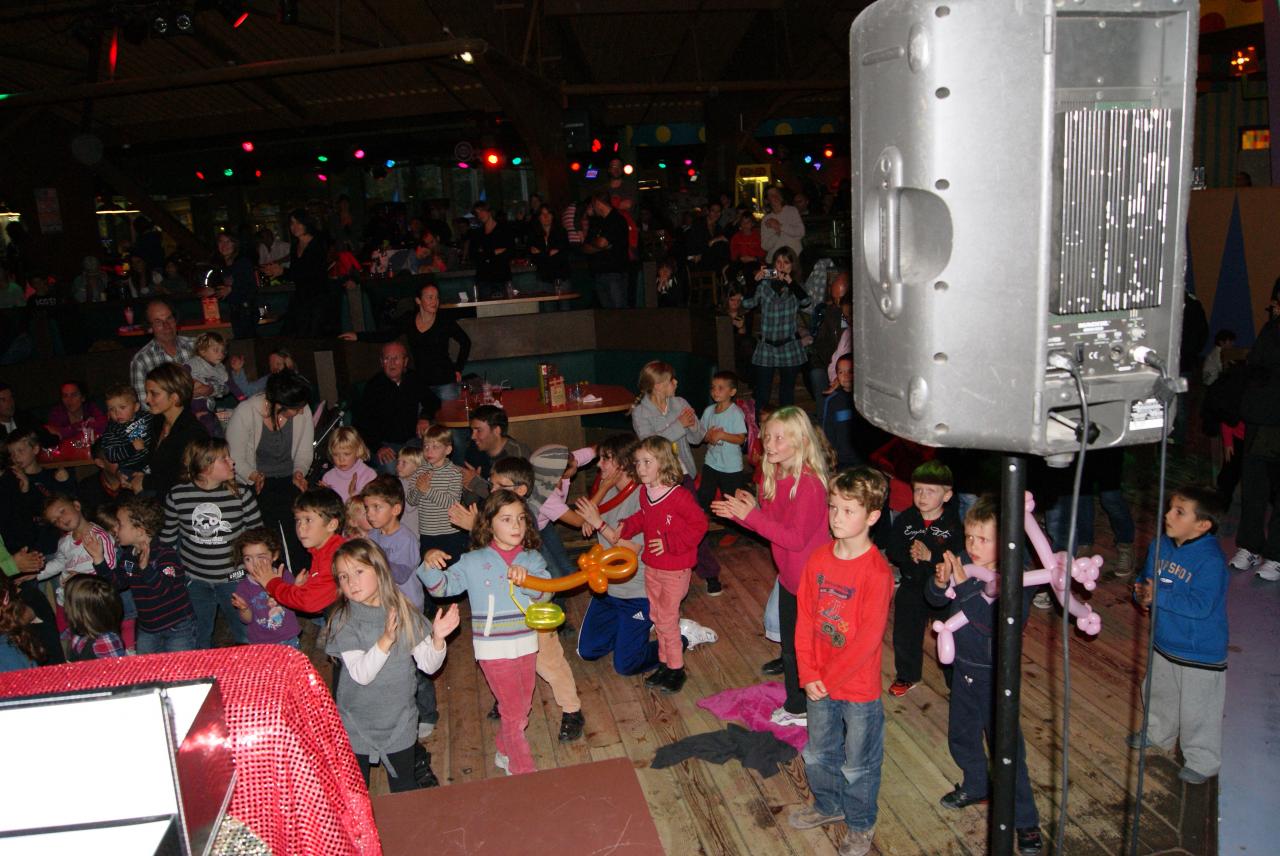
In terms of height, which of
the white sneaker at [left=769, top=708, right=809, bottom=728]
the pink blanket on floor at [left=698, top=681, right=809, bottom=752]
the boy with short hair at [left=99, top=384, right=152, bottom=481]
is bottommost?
the pink blanket on floor at [left=698, top=681, right=809, bottom=752]

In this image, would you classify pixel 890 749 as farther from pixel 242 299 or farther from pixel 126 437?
pixel 242 299

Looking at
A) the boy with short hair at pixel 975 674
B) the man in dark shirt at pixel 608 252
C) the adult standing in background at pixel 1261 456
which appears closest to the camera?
the boy with short hair at pixel 975 674

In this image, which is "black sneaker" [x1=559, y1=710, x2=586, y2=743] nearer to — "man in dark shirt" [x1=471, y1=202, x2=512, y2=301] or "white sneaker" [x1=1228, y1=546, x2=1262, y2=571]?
"white sneaker" [x1=1228, y1=546, x2=1262, y2=571]

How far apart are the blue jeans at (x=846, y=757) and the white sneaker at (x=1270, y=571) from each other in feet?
11.2

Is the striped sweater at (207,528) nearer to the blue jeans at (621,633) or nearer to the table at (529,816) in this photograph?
the blue jeans at (621,633)

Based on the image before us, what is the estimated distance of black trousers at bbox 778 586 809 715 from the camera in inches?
157

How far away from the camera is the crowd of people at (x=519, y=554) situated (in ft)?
11.1

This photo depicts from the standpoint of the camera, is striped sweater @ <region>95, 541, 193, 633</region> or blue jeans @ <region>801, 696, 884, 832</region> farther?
striped sweater @ <region>95, 541, 193, 633</region>

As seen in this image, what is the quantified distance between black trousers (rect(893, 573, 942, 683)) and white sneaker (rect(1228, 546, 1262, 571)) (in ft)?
7.82

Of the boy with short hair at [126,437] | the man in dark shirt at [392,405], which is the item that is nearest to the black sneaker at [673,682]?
the man in dark shirt at [392,405]

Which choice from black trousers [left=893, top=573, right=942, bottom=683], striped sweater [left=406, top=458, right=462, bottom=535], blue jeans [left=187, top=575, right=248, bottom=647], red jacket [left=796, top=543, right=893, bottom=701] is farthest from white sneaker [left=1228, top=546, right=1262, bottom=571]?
blue jeans [left=187, top=575, right=248, bottom=647]

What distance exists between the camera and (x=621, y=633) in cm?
482

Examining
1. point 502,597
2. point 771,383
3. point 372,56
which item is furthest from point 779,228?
point 502,597

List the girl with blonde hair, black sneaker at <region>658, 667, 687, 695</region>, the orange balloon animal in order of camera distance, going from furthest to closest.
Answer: black sneaker at <region>658, 667, 687, 695</region>
the girl with blonde hair
the orange balloon animal
